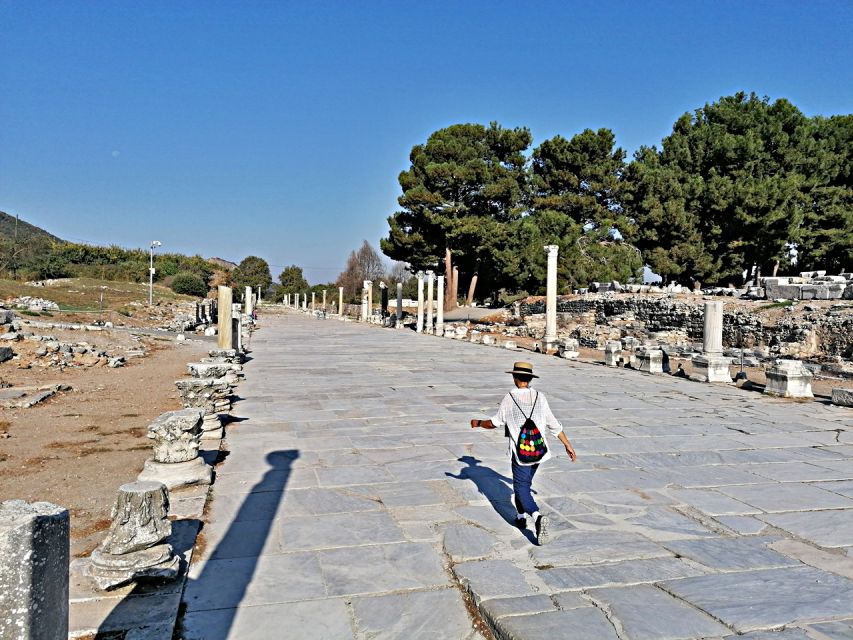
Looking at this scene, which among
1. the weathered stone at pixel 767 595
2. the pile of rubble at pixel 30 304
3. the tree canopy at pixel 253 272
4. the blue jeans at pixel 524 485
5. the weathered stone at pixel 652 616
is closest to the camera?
the weathered stone at pixel 652 616

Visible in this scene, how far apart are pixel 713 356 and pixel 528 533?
1027cm

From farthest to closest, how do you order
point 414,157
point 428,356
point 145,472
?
point 414,157, point 428,356, point 145,472

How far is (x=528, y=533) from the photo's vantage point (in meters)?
4.55

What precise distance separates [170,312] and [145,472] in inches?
1443

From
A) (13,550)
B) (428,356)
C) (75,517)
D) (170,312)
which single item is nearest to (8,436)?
(75,517)

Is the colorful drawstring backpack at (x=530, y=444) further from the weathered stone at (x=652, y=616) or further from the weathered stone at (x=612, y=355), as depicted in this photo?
the weathered stone at (x=612, y=355)

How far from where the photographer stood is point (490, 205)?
41594mm

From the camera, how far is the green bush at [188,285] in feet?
193

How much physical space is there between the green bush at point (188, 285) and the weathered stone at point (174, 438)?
56.5 m

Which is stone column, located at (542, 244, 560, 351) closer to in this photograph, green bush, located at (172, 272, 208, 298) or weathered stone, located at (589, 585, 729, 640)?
weathered stone, located at (589, 585, 729, 640)

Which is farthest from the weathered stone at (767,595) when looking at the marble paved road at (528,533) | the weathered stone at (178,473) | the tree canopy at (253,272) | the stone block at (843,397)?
the tree canopy at (253,272)

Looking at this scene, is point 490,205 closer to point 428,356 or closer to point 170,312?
point 170,312

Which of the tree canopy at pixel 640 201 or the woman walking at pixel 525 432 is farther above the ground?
the tree canopy at pixel 640 201

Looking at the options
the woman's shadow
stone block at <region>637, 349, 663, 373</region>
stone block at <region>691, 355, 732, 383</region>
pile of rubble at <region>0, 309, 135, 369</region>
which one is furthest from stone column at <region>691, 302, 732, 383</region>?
pile of rubble at <region>0, 309, 135, 369</region>
